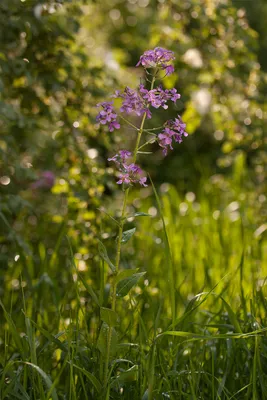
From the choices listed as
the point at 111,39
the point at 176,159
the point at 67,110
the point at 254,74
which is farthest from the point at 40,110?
the point at 111,39

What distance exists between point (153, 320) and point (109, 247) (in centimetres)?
64

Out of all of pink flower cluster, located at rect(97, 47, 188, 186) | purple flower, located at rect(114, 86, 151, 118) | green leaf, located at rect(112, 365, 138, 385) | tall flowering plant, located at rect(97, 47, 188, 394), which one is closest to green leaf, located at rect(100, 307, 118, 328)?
tall flowering plant, located at rect(97, 47, 188, 394)

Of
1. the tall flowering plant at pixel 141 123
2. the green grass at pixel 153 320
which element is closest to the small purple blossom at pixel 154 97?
the tall flowering plant at pixel 141 123

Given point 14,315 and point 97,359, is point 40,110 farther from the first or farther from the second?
point 97,359

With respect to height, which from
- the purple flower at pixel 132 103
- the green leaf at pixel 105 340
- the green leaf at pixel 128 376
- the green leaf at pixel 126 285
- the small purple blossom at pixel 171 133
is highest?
the purple flower at pixel 132 103

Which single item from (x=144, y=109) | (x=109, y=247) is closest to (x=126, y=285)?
(x=144, y=109)

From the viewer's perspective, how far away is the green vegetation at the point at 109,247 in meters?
1.61

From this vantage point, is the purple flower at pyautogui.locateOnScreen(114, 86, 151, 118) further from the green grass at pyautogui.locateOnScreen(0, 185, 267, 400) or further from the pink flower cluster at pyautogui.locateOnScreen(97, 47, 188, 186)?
the green grass at pyautogui.locateOnScreen(0, 185, 267, 400)

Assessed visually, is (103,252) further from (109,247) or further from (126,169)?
(109,247)

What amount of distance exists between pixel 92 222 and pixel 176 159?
14.5 feet

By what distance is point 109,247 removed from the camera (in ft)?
7.99

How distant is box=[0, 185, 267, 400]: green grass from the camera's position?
1522 millimetres

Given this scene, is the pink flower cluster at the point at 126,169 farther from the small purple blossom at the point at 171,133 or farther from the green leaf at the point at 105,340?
the green leaf at the point at 105,340

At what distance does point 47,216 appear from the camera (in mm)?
2744
